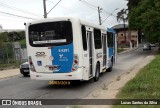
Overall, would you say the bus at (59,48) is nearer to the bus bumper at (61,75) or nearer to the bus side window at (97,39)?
Answer: the bus bumper at (61,75)

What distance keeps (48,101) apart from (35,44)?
3556 mm

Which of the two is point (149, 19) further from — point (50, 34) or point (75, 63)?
point (75, 63)

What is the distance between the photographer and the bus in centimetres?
1325

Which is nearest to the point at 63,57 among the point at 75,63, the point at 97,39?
the point at 75,63

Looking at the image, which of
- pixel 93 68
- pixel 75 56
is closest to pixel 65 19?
pixel 75 56

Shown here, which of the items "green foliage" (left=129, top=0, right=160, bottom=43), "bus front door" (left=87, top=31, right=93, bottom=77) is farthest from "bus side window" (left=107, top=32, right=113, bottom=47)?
"green foliage" (left=129, top=0, right=160, bottom=43)

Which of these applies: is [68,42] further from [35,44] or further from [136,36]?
[136,36]

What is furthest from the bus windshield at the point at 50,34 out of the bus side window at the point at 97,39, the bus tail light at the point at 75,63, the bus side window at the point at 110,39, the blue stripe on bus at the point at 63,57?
the bus side window at the point at 110,39

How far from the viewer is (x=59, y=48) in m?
13.4

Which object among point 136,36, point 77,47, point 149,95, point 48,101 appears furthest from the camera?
point 136,36

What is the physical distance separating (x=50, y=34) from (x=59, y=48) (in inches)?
29.1

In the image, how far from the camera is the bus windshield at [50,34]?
13.3 m

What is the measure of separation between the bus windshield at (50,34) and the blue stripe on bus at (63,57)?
0.21 m

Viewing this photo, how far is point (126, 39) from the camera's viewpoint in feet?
381
